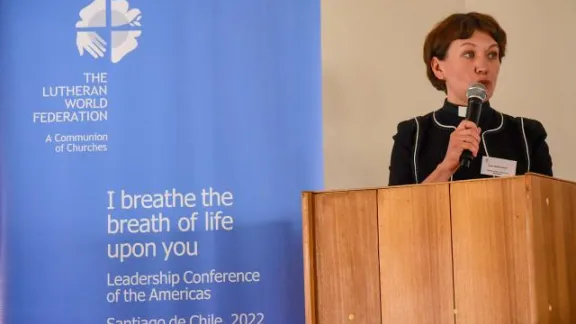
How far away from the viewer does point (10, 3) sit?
3928mm

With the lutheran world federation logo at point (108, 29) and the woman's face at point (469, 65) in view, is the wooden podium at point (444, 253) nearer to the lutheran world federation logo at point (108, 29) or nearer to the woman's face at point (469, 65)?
the woman's face at point (469, 65)

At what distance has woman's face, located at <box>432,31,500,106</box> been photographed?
3.76 meters

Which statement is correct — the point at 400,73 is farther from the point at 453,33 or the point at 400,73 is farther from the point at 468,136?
the point at 468,136

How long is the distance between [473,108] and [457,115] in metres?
0.27

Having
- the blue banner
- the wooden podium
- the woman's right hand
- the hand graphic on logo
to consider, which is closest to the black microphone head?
the woman's right hand

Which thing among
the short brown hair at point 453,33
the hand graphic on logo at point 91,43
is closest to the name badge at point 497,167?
the short brown hair at point 453,33

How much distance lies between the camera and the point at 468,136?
350 cm

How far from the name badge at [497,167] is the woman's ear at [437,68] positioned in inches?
17.9

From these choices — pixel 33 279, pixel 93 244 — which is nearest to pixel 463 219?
pixel 93 244

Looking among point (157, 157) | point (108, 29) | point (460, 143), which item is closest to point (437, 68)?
point (460, 143)

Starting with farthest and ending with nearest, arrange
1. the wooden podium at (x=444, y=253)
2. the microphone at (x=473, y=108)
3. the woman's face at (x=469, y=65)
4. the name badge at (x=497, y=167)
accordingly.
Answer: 1. the woman's face at (x=469, y=65)
2. the name badge at (x=497, y=167)
3. the microphone at (x=473, y=108)
4. the wooden podium at (x=444, y=253)

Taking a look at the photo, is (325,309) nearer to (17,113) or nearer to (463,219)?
(463,219)

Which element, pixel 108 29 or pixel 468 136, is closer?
pixel 468 136

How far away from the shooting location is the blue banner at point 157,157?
3.77 metres
